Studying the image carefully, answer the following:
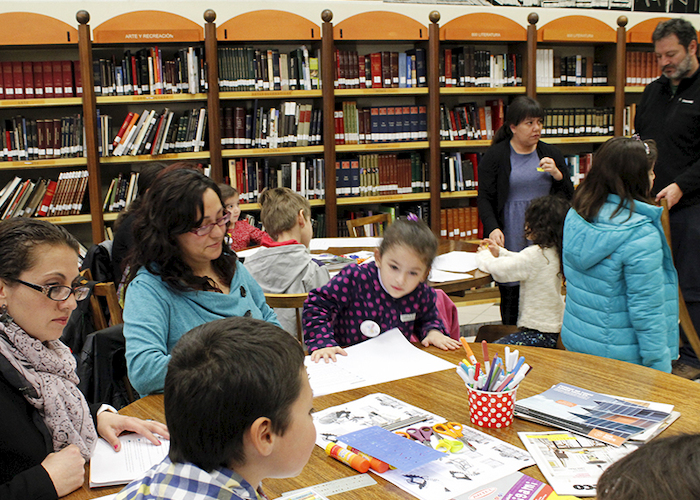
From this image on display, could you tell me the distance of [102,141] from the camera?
4.23m

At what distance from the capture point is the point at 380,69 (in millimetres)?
4633

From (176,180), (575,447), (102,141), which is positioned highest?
(102,141)

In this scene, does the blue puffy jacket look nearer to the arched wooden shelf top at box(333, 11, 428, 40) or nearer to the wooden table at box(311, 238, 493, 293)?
the wooden table at box(311, 238, 493, 293)

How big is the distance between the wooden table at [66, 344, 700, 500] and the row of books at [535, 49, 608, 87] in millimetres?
3971

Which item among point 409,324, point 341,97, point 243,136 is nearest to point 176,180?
point 409,324

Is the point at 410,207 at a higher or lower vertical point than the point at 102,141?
lower

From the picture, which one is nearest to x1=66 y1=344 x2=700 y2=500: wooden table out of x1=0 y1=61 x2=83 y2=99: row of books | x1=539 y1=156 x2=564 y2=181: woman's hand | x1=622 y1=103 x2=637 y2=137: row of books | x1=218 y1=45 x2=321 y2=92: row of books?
x1=539 y1=156 x2=564 y2=181: woman's hand

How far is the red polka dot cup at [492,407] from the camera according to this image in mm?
1146

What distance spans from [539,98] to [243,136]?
260cm

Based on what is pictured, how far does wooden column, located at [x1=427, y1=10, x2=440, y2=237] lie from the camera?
15.1 feet

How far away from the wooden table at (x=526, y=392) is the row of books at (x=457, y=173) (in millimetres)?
3408

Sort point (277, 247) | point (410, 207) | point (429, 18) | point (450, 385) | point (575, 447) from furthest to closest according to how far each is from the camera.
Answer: point (410, 207), point (429, 18), point (277, 247), point (450, 385), point (575, 447)

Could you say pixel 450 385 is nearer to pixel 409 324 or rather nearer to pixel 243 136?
→ pixel 409 324

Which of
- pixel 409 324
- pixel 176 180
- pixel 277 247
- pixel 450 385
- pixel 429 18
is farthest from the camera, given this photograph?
pixel 429 18
